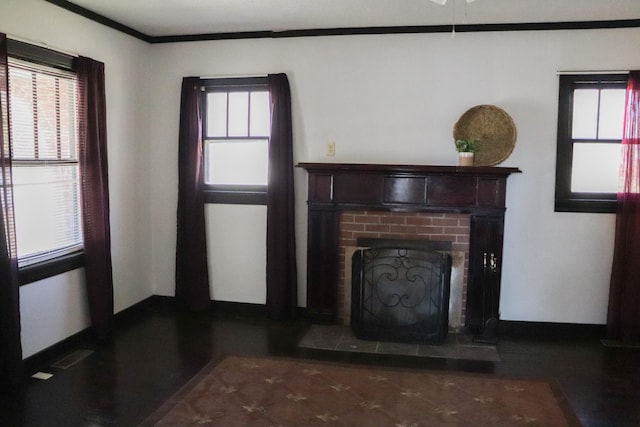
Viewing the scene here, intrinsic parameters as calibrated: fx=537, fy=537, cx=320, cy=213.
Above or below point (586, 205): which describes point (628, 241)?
below

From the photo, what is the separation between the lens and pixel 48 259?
3.48m

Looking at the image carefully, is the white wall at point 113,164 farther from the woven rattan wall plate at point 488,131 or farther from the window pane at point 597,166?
the window pane at point 597,166

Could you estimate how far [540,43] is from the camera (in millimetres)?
3963

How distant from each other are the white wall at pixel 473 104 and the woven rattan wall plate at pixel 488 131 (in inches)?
3.5

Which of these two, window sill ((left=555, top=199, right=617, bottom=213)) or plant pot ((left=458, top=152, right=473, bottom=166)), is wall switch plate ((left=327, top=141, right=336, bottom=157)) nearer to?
plant pot ((left=458, top=152, right=473, bottom=166))

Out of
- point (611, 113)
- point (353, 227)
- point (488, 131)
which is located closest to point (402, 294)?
point (353, 227)

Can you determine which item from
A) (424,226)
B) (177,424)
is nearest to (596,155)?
(424,226)

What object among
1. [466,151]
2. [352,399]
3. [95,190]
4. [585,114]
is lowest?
[352,399]

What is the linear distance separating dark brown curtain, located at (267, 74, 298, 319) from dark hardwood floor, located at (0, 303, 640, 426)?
22 cm

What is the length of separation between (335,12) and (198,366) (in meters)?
2.56

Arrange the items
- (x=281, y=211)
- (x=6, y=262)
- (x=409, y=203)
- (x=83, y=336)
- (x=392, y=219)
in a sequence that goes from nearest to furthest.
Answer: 1. (x=6, y=262)
2. (x=83, y=336)
3. (x=409, y=203)
4. (x=392, y=219)
5. (x=281, y=211)

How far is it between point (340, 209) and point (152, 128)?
1.80 metres

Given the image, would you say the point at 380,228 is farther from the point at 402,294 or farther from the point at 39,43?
the point at 39,43

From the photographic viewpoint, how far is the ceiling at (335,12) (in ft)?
11.5
